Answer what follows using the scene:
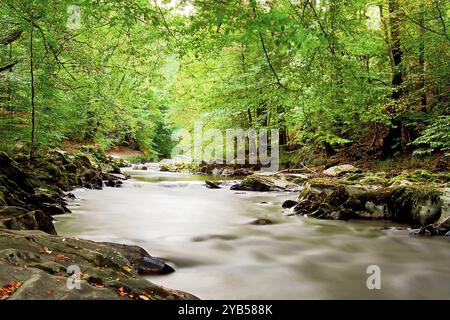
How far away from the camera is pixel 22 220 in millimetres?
4523

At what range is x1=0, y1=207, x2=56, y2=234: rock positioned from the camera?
168 inches

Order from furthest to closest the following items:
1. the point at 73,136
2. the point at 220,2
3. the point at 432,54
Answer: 1. the point at 73,136
2. the point at 432,54
3. the point at 220,2

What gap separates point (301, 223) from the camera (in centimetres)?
784

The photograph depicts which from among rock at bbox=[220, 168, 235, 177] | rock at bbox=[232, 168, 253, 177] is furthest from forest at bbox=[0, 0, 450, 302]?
rock at bbox=[220, 168, 235, 177]

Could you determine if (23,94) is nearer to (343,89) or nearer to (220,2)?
(220,2)

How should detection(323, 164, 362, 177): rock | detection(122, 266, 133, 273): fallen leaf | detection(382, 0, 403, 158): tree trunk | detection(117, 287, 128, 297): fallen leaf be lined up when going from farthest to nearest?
detection(323, 164, 362, 177): rock < detection(382, 0, 403, 158): tree trunk < detection(122, 266, 133, 273): fallen leaf < detection(117, 287, 128, 297): fallen leaf

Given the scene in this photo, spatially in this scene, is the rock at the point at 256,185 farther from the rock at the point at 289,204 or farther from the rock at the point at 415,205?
the rock at the point at 415,205

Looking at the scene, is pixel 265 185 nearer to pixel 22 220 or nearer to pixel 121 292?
pixel 22 220

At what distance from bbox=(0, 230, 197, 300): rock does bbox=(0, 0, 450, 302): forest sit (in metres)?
0.02

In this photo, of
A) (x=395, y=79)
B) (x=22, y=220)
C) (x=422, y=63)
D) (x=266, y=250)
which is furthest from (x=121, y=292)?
(x=395, y=79)

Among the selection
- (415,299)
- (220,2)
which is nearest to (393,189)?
(415,299)

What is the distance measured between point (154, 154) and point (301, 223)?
33.3 m

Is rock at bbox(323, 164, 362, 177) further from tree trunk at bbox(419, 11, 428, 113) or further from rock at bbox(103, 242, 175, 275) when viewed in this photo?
rock at bbox(103, 242, 175, 275)

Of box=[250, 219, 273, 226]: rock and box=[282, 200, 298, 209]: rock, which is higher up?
box=[282, 200, 298, 209]: rock
